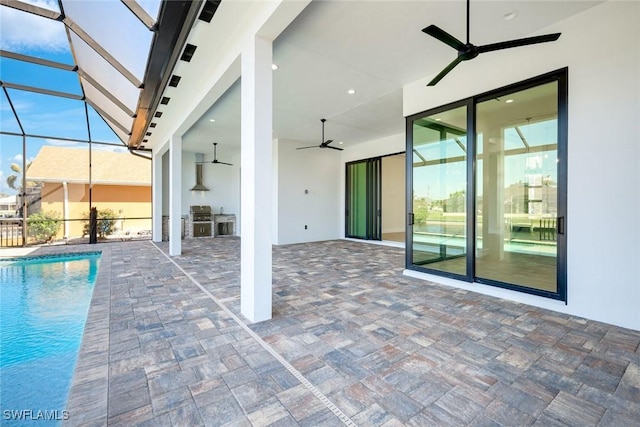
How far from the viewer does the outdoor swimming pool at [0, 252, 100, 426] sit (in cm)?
181

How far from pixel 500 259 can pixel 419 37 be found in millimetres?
3462

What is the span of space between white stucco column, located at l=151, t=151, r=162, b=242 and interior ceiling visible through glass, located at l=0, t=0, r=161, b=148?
3.52 ft

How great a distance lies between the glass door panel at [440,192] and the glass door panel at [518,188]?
0.25 metres

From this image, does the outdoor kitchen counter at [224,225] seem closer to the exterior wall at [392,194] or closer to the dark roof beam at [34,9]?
the exterior wall at [392,194]

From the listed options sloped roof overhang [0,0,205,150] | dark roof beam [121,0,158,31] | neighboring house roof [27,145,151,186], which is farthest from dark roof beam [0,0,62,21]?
neighboring house roof [27,145,151,186]

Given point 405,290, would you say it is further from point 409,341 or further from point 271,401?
point 271,401

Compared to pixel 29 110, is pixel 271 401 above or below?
below

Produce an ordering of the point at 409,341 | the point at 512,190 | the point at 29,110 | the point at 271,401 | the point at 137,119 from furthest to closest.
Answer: the point at 29,110 → the point at 137,119 → the point at 512,190 → the point at 409,341 → the point at 271,401

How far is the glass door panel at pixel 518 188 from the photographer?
11.5 feet

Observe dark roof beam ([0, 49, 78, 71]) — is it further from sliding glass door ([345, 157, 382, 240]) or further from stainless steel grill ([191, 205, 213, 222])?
sliding glass door ([345, 157, 382, 240])

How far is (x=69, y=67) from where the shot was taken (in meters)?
5.55

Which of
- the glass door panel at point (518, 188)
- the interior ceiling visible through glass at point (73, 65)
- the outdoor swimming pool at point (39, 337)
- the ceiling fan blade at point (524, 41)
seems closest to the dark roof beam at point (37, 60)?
the interior ceiling visible through glass at point (73, 65)

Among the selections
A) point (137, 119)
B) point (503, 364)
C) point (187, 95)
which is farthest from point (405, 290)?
point (137, 119)

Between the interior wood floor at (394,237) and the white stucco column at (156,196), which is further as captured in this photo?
the interior wood floor at (394,237)
